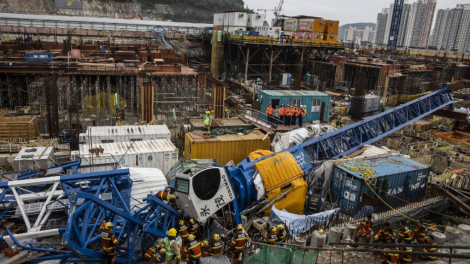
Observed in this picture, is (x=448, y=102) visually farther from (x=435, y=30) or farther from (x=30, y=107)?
(x=435, y=30)

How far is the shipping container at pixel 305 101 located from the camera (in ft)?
80.6

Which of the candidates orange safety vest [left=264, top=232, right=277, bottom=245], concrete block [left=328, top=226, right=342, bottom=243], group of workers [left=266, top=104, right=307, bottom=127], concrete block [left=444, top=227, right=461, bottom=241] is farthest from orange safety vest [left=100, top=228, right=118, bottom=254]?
group of workers [left=266, top=104, right=307, bottom=127]

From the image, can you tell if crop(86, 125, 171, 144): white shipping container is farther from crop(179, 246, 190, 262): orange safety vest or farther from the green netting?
the green netting

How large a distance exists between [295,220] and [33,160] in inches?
472

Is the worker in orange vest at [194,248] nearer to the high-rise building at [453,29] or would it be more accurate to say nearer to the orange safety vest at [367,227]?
the orange safety vest at [367,227]

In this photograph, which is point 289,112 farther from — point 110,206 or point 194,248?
point 110,206

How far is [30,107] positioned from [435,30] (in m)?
159

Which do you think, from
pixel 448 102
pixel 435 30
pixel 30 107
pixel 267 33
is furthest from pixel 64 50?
pixel 435 30

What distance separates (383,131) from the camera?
2222 cm

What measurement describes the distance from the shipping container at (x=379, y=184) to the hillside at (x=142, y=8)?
108m

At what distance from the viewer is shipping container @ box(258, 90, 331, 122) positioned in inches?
968

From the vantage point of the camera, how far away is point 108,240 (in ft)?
30.3

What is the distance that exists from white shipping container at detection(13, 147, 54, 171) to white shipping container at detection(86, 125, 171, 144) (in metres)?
2.61

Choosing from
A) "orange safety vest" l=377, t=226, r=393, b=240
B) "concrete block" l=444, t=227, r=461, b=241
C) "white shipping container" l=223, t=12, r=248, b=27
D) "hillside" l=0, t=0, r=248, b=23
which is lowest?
"concrete block" l=444, t=227, r=461, b=241
